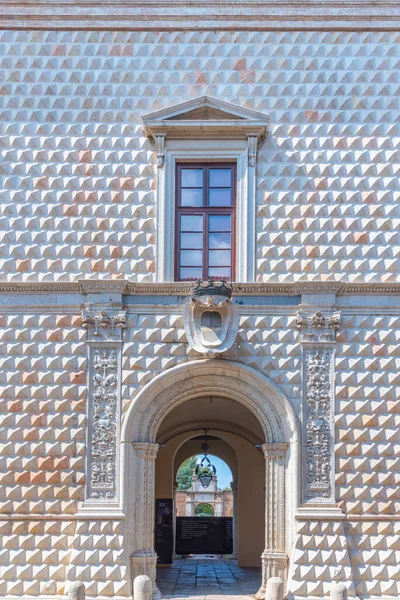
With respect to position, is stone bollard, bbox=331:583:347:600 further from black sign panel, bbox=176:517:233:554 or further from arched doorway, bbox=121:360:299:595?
black sign panel, bbox=176:517:233:554

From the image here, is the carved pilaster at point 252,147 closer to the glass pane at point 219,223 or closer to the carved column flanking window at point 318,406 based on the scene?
the glass pane at point 219,223

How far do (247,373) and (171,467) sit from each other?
312 inches

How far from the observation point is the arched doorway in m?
16.0

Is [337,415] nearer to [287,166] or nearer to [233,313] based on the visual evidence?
[233,313]

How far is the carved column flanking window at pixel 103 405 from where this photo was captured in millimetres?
16109

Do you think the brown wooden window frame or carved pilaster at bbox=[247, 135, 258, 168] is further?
the brown wooden window frame

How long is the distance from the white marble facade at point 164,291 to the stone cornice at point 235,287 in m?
0.03

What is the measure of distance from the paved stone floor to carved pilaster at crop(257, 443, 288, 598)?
0.80 m

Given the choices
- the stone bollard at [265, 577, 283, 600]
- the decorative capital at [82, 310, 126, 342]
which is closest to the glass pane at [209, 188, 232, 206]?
the decorative capital at [82, 310, 126, 342]

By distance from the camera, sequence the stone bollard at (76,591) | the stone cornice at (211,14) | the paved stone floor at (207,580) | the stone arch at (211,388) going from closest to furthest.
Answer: the stone bollard at (76,591)
the stone arch at (211,388)
the paved stone floor at (207,580)
the stone cornice at (211,14)

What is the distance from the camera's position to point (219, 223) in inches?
672

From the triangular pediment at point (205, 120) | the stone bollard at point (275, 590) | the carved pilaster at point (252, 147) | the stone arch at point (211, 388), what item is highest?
the triangular pediment at point (205, 120)

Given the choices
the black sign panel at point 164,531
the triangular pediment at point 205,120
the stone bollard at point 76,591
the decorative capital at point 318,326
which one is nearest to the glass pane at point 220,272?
the decorative capital at point 318,326

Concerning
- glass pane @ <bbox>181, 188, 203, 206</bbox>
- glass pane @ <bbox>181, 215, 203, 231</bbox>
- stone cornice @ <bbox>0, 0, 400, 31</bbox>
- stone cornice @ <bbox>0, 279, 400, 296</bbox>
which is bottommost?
stone cornice @ <bbox>0, 279, 400, 296</bbox>
